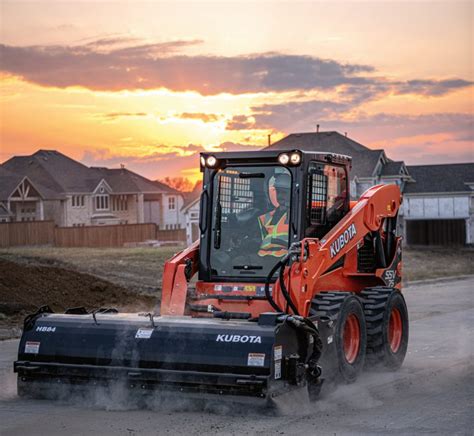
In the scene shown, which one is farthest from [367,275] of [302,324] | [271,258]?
[302,324]

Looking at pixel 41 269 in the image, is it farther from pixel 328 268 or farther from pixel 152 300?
pixel 328 268

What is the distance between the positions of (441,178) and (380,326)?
59.8 meters

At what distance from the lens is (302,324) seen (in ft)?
33.6

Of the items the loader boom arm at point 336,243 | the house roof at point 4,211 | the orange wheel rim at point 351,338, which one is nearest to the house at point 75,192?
the house roof at point 4,211

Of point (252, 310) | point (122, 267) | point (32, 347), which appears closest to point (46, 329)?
point (32, 347)

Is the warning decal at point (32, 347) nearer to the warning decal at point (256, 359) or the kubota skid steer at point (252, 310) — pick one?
the kubota skid steer at point (252, 310)

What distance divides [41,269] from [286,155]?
12.5 metres

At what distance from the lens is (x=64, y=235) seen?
65.2 meters

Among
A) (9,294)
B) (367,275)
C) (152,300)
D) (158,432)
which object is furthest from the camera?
(152,300)

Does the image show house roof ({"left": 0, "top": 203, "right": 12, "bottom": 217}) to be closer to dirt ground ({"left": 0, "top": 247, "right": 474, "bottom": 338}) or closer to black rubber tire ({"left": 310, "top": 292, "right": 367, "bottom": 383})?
dirt ground ({"left": 0, "top": 247, "right": 474, "bottom": 338})

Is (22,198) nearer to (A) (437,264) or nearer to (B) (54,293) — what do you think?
(A) (437,264)

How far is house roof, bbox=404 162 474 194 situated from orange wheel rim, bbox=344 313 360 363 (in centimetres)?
5861

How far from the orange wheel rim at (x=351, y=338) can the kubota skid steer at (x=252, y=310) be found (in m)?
0.02

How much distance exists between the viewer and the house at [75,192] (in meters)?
76.2
